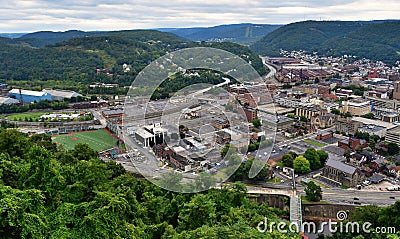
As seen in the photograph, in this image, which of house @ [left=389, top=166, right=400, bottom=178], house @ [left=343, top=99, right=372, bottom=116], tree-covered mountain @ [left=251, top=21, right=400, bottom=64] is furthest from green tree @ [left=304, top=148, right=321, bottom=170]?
tree-covered mountain @ [left=251, top=21, right=400, bottom=64]

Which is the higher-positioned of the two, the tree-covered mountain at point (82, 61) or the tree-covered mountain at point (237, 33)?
the tree-covered mountain at point (237, 33)

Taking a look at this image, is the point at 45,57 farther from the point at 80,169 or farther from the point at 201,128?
the point at 80,169

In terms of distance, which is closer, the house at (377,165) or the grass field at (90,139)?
the house at (377,165)

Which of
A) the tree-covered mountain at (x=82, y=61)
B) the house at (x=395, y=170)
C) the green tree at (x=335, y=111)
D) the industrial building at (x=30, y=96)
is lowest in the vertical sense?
the house at (x=395, y=170)

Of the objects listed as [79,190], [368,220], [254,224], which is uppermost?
[79,190]

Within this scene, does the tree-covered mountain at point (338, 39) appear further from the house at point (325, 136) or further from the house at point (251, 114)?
the house at point (251, 114)

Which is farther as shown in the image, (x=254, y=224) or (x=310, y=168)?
(x=310, y=168)

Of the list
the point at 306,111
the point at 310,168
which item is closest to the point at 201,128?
the point at 310,168

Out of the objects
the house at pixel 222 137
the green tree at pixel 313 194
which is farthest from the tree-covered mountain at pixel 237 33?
the green tree at pixel 313 194
